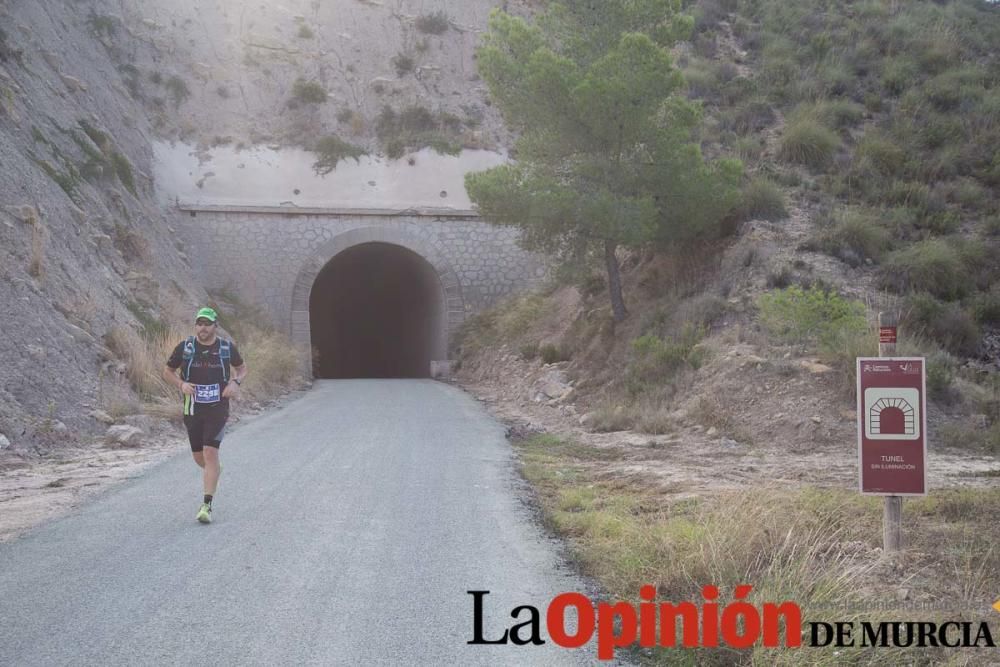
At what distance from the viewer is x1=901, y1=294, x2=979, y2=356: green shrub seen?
12.9 meters

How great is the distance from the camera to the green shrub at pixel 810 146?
19438mm

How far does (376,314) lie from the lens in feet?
129

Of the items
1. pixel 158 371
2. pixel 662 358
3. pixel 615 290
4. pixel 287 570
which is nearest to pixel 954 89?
pixel 615 290

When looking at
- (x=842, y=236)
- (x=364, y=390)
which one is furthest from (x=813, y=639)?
(x=364, y=390)

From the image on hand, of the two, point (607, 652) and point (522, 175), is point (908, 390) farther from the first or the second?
point (522, 175)

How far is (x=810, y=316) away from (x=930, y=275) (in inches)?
144

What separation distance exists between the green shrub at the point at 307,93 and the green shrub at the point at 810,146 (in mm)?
16716

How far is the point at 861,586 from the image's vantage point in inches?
177

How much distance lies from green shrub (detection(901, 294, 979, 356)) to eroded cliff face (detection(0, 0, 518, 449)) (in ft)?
40.4

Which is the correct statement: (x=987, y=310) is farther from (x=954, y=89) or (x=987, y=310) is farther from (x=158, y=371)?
(x=158, y=371)

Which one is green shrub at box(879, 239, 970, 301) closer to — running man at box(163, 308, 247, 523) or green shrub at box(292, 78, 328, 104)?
running man at box(163, 308, 247, 523)

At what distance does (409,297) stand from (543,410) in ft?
63.9

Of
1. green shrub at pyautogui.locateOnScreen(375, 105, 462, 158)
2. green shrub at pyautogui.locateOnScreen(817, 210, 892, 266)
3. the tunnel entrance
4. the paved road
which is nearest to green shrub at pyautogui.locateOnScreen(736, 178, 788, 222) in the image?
green shrub at pyautogui.locateOnScreen(817, 210, 892, 266)

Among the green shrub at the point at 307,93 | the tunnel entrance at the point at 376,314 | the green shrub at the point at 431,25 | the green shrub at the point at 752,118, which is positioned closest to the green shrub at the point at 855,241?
the green shrub at the point at 752,118
